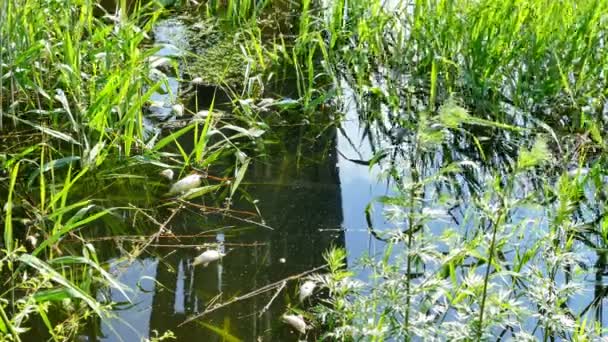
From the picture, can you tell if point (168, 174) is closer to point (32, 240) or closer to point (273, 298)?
point (32, 240)

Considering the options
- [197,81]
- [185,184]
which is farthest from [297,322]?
[197,81]

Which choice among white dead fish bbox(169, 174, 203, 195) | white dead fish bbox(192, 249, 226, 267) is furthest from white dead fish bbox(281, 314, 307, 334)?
white dead fish bbox(169, 174, 203, 195)

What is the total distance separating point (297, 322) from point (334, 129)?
115 centimetres

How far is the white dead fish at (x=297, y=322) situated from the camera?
2.12m

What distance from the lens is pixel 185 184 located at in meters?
2.67

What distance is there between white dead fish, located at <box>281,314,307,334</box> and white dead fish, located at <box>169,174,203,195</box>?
2.18 feet

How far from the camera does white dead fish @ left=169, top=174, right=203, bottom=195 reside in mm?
2660

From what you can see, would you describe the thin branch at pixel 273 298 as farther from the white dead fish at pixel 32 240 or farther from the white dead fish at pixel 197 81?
the white dead fish at pixel 197 81

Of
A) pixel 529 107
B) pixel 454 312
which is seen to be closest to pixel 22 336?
pixel 454 312

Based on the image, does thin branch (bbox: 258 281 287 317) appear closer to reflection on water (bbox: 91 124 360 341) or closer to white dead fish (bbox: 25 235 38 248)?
reflection on water (bbox: 91 124 360 341)

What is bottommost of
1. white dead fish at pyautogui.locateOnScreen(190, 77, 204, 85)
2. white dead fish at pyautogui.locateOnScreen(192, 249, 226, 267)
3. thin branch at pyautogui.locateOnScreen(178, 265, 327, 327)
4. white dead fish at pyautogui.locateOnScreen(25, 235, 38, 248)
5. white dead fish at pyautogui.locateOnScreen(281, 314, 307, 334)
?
white dead fish at pyautogui.locateOnScreen(281, 314, 307, 334)

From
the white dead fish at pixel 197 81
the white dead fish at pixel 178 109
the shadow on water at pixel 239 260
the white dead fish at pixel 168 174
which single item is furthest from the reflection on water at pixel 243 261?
the white dead fish at pixel 197 81

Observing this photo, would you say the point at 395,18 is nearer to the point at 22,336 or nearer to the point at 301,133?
the point at 301,133

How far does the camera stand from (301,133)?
3.11 meters
